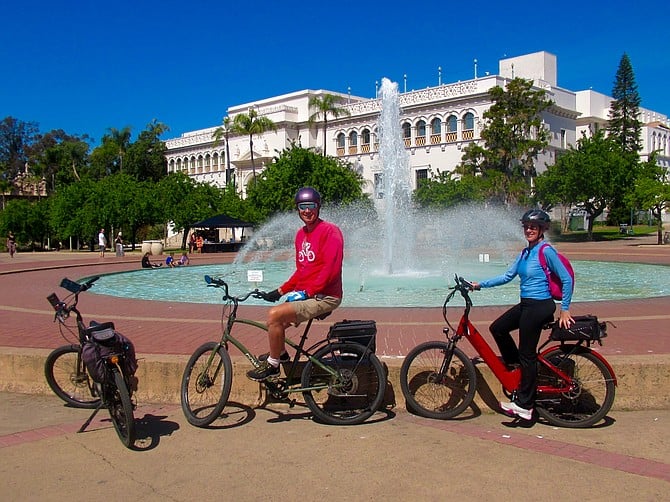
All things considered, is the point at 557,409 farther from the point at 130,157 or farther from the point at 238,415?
the point at 130,157

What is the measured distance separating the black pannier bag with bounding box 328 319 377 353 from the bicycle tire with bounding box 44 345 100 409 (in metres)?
2.42

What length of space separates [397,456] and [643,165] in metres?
55.3

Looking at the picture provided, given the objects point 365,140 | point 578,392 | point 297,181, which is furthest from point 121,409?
point 365,140

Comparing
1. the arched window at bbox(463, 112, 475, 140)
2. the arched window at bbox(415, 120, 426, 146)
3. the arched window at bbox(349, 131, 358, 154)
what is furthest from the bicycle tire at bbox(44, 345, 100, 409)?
the arched window at bbox(349, 131, 358, 154)

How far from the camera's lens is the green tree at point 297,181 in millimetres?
48250

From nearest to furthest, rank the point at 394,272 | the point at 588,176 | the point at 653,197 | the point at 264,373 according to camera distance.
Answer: the point at 264,373 < the point at 394,272 < the point at 653,197 < the point at 588,176

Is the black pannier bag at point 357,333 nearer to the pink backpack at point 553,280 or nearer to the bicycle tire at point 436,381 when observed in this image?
the bicycle tire at point 436,381

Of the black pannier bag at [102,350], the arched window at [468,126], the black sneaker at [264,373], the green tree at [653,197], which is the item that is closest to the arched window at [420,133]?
the arched window at [468,126]

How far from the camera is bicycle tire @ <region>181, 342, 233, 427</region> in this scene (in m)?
5.44

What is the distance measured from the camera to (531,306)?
5355mm

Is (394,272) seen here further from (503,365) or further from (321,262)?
(321,262)

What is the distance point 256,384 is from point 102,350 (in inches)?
61.1

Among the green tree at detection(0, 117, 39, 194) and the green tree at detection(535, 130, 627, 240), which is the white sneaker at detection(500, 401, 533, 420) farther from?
the green tree at detection(0, 117, 39, 194)

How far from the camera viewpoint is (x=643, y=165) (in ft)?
176
